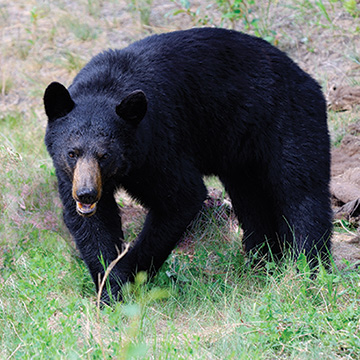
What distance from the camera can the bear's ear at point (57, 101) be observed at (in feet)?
12.6

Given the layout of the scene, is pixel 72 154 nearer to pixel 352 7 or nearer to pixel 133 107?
pixel 133 107

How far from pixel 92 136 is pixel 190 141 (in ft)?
3.16

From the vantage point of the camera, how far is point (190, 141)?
15.2 ft

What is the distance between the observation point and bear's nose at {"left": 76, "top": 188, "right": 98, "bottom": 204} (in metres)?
3.68

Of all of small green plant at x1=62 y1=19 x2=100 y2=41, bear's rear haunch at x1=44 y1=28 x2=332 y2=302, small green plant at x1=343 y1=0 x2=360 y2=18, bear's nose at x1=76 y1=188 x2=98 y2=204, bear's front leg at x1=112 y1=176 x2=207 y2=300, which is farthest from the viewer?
small green plant at x1=62 y1=19 x2=100 y2=41

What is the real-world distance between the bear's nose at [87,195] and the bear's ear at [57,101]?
61 cm

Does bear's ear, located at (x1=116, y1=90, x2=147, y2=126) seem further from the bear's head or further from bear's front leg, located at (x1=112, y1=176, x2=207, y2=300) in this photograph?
bear's front leg, located at (x1=112, y1=176, x2=207, y2=300)

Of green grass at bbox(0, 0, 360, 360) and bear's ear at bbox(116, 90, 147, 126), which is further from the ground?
bear's ear at bbox(116, 90, 147, 126)

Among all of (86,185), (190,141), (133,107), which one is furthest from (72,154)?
(190,141)

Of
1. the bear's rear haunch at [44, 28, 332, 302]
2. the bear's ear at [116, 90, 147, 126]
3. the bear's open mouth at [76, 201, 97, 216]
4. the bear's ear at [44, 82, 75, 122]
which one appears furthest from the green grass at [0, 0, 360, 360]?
the bear's ear at [44, 82, 75, 122]

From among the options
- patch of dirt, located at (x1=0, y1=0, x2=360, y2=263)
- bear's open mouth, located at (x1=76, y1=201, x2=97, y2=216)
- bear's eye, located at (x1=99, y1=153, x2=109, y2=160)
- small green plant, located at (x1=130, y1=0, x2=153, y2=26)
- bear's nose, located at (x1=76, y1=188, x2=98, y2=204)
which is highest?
bear's eye, located at (x1=99, y1=153, x2=109, y2=160)

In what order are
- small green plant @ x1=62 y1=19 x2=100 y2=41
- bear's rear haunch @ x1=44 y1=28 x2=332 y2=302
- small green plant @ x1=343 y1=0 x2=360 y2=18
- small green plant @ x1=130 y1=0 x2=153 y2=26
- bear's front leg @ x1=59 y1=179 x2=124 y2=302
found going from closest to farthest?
bear's rear haunch @ x1=44 y1=28 x2=332 y2=302 → bear's front leg @ x1=59 y1=179 x2=124 y2=302 → small green plant @ x1=343 y1=0 x2=360 y2=18 → small green plant @ x1=62 y1=19 x2=100 y2=41 → small green plant @ x1=130 y1=0 x2=153 y2=26

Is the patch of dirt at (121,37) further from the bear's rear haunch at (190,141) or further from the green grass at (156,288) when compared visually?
the bear's rear haunch at (190,141)

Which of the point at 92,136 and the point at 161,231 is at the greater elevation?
the point at 92,136
